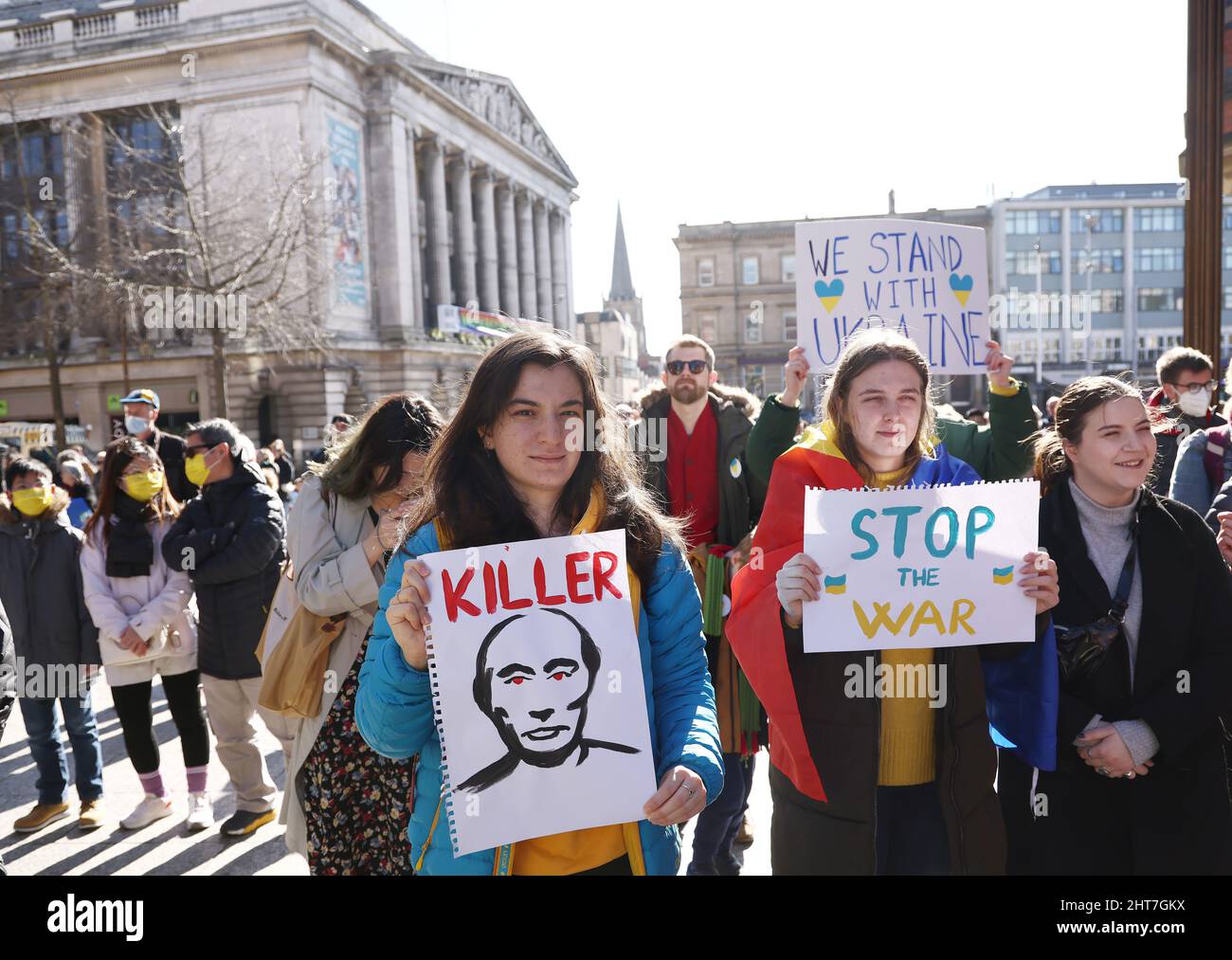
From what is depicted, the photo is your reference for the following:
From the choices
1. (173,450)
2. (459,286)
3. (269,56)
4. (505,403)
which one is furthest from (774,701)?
(459,286)

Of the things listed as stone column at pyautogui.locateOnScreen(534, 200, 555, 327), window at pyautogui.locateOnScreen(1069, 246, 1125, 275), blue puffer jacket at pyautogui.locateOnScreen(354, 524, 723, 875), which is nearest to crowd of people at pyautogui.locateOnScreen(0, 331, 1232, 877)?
blue puffer jacket at pyautogui.locateOnScreen(354, 524, 723, 875)

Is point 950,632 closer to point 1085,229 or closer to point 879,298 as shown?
point 879,298

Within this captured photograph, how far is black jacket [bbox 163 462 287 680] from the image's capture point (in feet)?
15.0

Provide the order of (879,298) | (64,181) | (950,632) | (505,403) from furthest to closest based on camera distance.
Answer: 1. (64,181)
2. (879,298)
3. (950,632)
4. (505,403)

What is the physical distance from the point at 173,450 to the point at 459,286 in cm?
4103

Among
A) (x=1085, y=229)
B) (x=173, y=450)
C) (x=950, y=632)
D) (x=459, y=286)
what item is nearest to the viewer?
(x=950, y=632)

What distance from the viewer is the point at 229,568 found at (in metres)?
4.56

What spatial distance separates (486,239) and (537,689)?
5068 centimetres

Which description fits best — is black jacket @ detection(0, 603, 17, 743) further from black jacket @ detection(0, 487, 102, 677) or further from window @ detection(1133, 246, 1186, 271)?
window @ detection(1133, 246, 1186, 271)

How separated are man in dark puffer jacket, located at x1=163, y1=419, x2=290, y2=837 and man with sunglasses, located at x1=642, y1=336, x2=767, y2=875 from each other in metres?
2.06

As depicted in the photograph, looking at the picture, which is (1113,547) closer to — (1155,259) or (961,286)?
(961,286)

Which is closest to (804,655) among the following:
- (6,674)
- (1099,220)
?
(6,674)

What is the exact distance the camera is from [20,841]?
4836 mm
